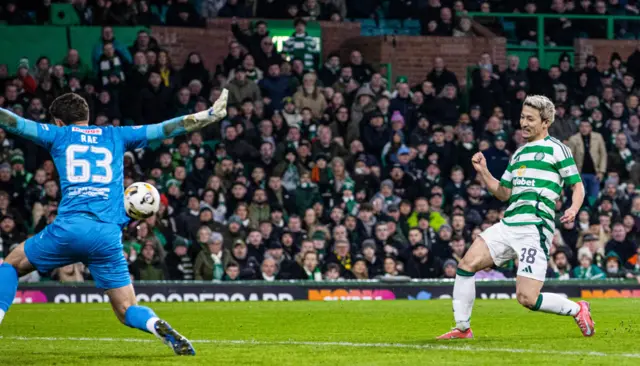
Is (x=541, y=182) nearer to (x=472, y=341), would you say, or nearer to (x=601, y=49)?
(x=472, y=341)

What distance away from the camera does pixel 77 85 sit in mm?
21078

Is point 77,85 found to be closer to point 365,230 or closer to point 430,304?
point 365,230

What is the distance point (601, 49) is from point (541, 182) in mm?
17374

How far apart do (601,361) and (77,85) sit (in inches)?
560

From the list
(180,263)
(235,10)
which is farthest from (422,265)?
(235,10)

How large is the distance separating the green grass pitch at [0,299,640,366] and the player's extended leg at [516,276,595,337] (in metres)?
0.17

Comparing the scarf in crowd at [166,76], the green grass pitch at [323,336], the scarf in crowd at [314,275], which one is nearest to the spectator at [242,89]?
the scarf in crowd at [166,76]

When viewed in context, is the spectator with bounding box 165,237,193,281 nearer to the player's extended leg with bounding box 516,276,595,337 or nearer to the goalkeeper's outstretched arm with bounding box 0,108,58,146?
the player's extended leg with bounding box 516,276,595,337

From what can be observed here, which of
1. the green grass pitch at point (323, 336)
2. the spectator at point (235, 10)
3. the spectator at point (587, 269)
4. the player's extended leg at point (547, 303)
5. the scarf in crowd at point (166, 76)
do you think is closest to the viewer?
the green grass pitch at point (323, 336)

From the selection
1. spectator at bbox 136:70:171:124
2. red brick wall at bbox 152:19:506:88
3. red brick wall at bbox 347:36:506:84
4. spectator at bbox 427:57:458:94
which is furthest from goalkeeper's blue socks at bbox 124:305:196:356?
red brick wall at bbox 347:36:506:84

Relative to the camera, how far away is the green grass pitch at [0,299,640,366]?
29.7ft

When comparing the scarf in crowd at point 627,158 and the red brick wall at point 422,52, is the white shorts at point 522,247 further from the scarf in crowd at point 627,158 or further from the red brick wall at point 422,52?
the red brick wall at point 422,52

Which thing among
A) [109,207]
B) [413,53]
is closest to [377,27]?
[413,53]

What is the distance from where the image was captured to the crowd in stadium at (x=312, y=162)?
19547 mm
